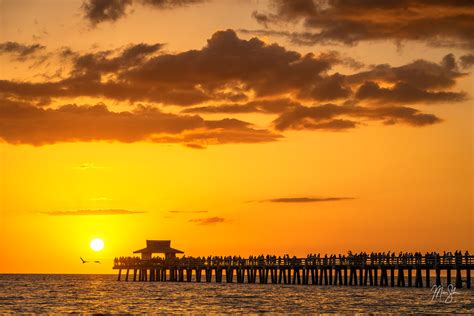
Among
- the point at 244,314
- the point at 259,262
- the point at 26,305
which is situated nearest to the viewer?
the point at 244,314

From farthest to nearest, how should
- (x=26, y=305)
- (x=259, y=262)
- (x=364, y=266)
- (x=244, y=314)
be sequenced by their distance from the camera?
(x=259, y=262), (x=364, y=266), (x=26, y=305), (x=244, y=314)

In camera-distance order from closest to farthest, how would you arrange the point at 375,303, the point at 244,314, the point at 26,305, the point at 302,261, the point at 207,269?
1. the point at 244,314
2. the point at 375,303
3. the point at 26,305
4. the point at 302,261
5. the point at 207,269

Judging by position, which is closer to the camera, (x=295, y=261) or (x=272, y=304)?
(x=272, y=304)

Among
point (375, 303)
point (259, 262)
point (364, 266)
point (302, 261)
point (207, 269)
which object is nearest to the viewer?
point (375, 303)

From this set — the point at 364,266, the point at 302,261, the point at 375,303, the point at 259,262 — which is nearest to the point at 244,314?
the point at 375,303

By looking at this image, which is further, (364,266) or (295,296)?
(364,266)

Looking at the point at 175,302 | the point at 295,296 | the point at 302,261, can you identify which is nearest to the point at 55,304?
the point at 175,302

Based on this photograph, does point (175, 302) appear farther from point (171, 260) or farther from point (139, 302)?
point (171, 260)

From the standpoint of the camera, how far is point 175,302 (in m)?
74.5

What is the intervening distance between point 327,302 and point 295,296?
10.5 metres

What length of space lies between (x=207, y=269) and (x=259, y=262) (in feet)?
43.5

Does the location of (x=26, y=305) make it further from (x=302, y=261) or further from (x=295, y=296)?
(x=302, y=261)

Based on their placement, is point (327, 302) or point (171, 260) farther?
point (171, 260)

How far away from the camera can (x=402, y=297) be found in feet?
245
